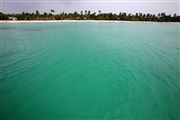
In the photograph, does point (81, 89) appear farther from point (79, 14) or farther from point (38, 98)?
point (79, 14)

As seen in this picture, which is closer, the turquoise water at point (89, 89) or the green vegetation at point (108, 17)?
the turquoise water at point (89, 89)

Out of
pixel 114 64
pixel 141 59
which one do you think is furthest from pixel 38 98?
pixel 141 59

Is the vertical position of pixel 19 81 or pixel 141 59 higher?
pixel 141 59

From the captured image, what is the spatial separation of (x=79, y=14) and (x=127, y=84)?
382ft

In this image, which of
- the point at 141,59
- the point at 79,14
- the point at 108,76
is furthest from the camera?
the point at 79,14

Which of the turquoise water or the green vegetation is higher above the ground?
the green vegetation

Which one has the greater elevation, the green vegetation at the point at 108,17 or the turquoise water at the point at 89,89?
the green vegetation at the point at 108,17

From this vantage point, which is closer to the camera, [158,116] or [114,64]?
[158,116]

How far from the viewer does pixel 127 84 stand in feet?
30.9

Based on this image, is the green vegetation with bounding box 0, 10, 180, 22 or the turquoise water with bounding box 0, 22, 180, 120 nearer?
the turquoise water with bounding box 0, 22, 180, 120

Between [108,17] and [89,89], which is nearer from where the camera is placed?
[89,89]

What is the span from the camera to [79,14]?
119188mm

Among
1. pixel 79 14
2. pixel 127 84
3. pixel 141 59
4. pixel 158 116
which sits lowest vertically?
pixel 158 116

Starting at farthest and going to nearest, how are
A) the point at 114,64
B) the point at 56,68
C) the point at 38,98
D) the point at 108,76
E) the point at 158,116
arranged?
the point at 114,64, the point at 56,68, the point at 108,76, the point at 38,98, the point at 158,116
